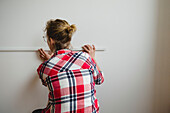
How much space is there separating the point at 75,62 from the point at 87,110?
0.81 feet

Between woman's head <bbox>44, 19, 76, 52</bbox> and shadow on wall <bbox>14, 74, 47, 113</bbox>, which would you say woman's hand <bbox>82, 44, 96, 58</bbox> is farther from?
shadow on wall <bbox>14, 74, 47, 113</bbox>

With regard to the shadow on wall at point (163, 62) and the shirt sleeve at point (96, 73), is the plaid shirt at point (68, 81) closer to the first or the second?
the shirt sleeve at point (96, 73)

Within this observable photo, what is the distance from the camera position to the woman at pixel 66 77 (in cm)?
66

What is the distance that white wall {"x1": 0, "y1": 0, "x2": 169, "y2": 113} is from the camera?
3.07 ft

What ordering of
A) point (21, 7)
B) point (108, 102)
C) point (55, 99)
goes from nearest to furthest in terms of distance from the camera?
1. point (55, 99)
2. point (21, 7)
3. point (108, 102)

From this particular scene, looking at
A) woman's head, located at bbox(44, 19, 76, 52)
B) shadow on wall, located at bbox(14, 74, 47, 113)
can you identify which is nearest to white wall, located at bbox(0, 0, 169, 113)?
shadow on wall, located at bbox(14, 74, 47, 113)

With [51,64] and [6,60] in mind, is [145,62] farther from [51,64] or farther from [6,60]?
[6,60]

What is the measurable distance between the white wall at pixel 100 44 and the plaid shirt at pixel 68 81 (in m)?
0.33

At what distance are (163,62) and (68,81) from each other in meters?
0.89

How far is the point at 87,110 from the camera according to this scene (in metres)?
0.69

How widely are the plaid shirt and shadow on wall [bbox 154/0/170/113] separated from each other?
736 millimetres

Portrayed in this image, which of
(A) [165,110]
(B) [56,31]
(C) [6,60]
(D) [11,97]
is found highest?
→ (B) [56,31]

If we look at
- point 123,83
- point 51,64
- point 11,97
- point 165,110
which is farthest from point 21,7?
point 165,110

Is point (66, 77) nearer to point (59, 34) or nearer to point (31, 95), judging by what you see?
point (59, 34)
